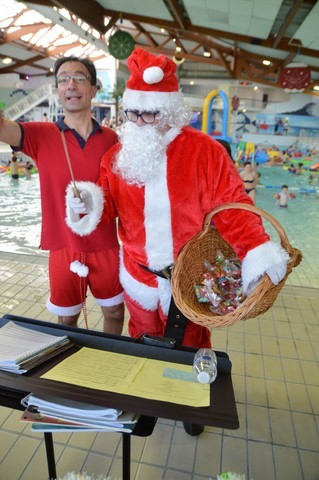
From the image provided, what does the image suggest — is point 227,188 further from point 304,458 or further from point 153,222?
point 304,458

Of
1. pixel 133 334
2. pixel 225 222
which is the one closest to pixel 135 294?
pixel 133 334

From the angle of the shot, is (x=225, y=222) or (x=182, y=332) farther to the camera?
(x=182, y=332)

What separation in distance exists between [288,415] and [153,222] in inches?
48.8

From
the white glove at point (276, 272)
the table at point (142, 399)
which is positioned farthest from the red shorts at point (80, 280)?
the white glove at point (276, 272)

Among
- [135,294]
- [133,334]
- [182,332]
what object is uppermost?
[135,294]

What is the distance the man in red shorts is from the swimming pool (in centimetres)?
242

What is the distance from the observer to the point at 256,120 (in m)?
17.7

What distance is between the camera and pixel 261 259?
126cm

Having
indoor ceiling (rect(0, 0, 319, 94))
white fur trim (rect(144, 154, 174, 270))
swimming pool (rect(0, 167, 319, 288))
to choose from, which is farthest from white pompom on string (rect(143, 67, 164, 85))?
indoor ceiling (rect(0, 0, 319, 94))

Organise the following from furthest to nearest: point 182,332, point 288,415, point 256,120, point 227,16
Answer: point 256,120, point 227,16, point 288,415, point 182,332

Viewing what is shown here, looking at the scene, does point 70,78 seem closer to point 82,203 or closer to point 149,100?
point 149,100

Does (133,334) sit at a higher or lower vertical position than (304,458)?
higher

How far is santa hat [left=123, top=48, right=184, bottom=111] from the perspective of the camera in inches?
56.5

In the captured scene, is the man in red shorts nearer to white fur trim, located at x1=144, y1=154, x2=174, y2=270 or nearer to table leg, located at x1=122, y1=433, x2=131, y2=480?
white fur trim, located at x1=144, y1=154, x2=174, y2=270
